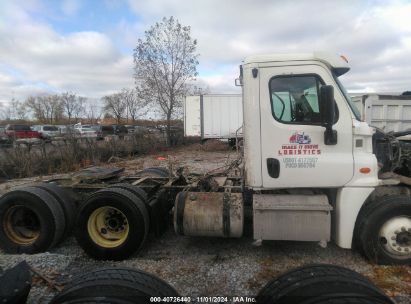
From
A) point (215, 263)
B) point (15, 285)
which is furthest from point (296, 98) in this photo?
point (15, 285)

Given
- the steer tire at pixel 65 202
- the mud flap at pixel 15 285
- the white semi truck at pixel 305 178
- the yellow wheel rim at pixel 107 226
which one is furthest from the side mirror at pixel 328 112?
the steer tire at pixel 65 202

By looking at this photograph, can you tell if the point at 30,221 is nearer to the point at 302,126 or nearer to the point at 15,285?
the point at 15,285

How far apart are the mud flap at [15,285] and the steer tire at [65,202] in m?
2.34

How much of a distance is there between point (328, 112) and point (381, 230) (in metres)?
1.72

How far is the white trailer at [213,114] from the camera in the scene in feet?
79.3

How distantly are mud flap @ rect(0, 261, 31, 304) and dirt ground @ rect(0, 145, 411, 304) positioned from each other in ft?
2.93

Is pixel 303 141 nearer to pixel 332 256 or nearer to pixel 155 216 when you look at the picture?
pixel 332 256

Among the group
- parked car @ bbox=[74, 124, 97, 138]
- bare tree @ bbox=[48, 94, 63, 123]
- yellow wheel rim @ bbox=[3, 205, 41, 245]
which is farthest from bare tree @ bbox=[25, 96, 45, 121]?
yellow wheel rim @ bbox=[3, 205, 41, 245]

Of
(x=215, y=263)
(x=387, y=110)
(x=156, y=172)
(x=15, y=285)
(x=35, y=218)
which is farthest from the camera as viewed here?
(x=387, y=110)

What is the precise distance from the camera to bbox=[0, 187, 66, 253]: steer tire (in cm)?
519

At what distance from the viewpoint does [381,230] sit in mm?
4480

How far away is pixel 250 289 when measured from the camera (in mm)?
4059

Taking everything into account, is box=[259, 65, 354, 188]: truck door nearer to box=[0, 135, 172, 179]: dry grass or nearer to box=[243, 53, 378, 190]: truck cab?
box=[243, 53, 378, 190]: truck cab

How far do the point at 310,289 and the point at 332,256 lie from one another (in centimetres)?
294
